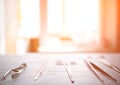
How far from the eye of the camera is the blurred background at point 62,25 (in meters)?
3.61

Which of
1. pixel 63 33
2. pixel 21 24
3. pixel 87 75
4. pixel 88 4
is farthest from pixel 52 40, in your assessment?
pixel 87 75

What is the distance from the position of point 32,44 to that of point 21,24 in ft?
1.57

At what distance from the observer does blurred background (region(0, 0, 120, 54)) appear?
361 centimetres

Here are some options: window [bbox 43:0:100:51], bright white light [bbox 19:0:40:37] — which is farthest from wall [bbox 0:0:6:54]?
window [bbox 43:0:100:51]

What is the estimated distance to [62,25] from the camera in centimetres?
408

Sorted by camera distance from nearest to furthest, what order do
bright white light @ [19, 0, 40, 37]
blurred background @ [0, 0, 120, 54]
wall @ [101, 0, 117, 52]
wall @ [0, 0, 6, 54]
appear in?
wall @ [0, 0, 6, 54], blurred background @ [0, 0, 120, 54], wall @ [101, 0, 117, 52], bright white light @ [19, 0, 40, 37]

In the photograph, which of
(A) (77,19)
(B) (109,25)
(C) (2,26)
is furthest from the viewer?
(A) (77,19)

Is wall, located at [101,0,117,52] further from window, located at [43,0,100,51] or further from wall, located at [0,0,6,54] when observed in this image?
wall, located at [0,0,6,54]

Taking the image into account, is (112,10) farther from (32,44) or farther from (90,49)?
(32,44)

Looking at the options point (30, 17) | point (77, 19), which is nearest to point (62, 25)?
point (77, 19)

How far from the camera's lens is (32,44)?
4.20m

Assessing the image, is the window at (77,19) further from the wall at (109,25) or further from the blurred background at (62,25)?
the wall at (109,25)

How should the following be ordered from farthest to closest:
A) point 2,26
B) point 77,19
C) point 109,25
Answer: point 77,19 < point 109,25 < point 2,26

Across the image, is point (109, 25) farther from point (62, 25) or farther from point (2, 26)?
point (2, 26)
